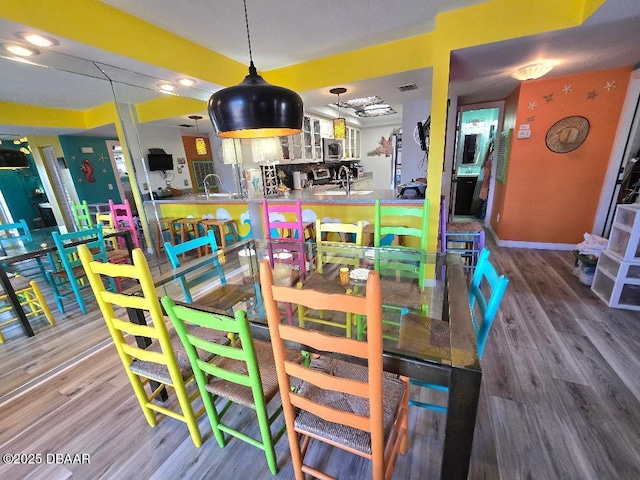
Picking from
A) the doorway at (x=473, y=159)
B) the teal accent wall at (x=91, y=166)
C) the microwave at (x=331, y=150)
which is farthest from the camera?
the microwave at (x=331, y=150)

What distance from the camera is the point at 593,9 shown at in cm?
165

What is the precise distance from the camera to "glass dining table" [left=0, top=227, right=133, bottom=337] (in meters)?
2.15

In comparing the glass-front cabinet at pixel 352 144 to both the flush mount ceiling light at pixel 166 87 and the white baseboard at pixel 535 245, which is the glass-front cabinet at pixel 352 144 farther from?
the flush mount ceiling light at pixel 166 87

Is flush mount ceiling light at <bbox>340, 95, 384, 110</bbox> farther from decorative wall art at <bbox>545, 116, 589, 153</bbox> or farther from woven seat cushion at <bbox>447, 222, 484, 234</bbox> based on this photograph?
woven seat cushion at <bbox>447, 222, 484, 234</bbox>

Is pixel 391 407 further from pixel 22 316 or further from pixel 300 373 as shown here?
pixel 22 316

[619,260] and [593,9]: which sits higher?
[593,9]

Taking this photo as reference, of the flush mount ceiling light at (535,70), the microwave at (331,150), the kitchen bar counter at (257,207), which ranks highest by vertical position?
the flush mount ceiling light at (535,70)

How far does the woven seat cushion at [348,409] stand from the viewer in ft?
3.01

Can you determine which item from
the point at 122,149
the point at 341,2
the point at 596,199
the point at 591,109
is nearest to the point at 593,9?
the point at 341,2

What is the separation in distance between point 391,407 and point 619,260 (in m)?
2.52

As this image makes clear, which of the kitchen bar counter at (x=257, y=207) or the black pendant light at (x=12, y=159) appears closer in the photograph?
the black pendant light at (x=12, y=159)

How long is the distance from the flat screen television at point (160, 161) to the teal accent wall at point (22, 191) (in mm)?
913

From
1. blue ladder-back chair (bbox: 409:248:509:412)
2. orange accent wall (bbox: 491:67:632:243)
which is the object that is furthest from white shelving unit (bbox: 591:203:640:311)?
blue ladder-back chair (bbox: 409:248:509:412)

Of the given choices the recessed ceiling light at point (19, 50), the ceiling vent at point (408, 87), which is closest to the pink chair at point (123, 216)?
the recessed ceiling light at point (19, 50)
